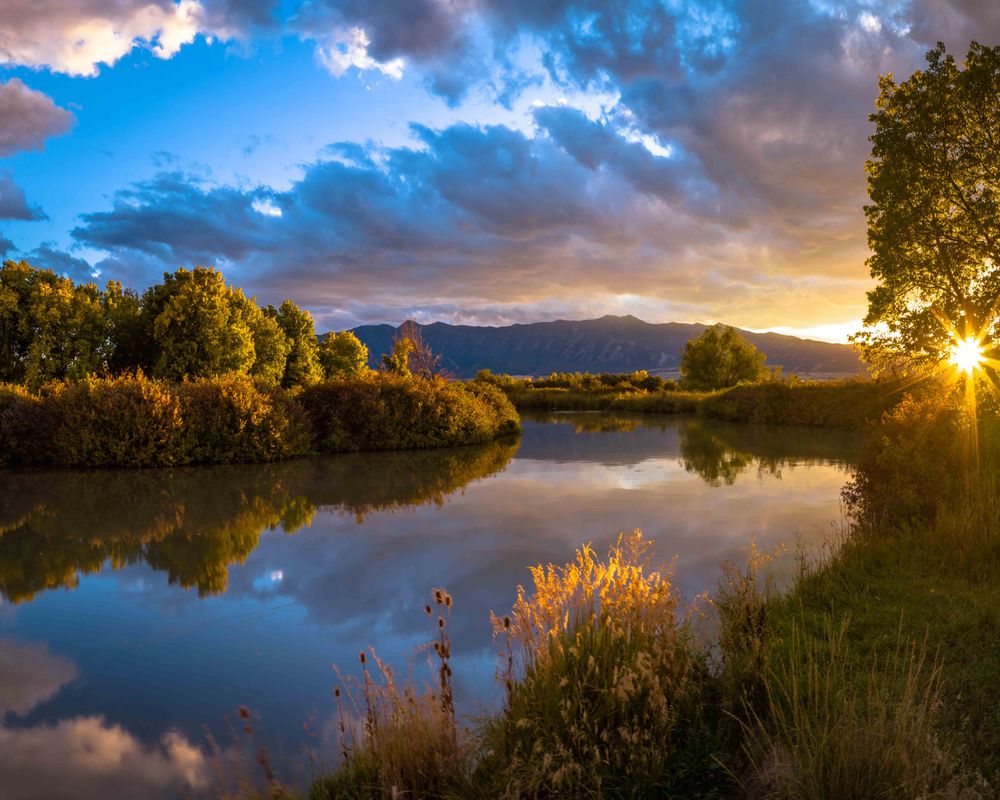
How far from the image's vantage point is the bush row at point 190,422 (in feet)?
59.7

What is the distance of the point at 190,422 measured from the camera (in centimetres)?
1894

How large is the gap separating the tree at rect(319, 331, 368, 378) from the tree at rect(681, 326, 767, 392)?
2999 cm

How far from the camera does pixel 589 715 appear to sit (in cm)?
392

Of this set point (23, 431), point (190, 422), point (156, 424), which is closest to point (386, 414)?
point (190, 422)

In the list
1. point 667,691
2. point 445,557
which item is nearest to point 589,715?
point 667,691

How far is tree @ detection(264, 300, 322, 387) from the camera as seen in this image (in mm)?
42969

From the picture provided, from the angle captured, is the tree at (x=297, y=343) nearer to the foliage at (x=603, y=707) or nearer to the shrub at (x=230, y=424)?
the shrub at (x=230, y=424)

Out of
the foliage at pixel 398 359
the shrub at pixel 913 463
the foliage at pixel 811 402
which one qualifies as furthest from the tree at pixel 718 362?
the shrub at pixel 913 463

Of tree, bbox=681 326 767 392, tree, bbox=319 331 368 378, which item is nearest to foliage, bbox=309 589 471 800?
tree, bbox=319 331 368 378

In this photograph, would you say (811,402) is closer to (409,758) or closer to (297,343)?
(297,343)

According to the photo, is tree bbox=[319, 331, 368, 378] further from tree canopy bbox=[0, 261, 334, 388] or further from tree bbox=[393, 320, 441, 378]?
tree canopy bbox=[0, 261, 334, 388]

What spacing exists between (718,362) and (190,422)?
164 ft

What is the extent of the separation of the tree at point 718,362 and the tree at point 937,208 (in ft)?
126

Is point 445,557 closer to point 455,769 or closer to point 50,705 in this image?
point 50,705
